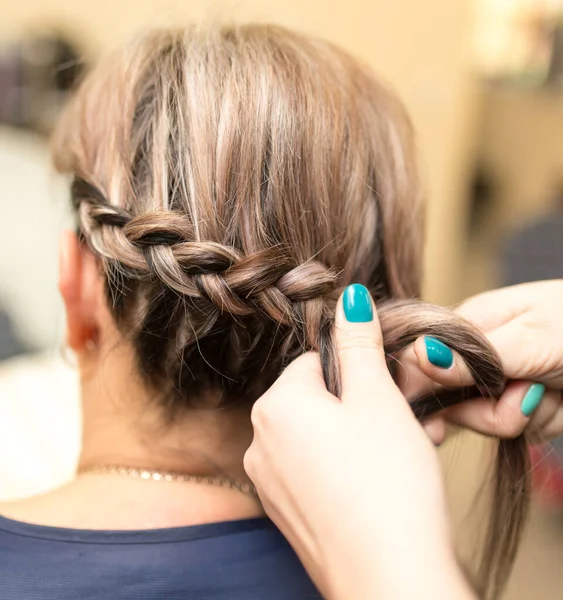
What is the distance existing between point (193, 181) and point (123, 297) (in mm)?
155

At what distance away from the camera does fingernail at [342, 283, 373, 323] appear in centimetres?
61

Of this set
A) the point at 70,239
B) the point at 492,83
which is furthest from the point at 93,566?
the point at 492,83

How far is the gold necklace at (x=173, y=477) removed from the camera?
729 mm

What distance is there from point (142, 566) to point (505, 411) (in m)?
0.42

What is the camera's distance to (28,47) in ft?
8.02

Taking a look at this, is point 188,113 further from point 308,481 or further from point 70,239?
point 308,481

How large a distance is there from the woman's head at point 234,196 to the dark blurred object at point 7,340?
129 cm

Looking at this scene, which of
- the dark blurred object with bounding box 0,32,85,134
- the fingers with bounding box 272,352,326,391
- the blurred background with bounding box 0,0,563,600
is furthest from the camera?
the dark blurred object with bounding box 0,32,85,134

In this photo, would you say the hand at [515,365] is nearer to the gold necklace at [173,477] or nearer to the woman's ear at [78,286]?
the gold necklace at [173,477]

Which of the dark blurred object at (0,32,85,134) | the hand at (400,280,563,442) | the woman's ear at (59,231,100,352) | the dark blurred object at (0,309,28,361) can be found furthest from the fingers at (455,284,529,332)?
the dark blurred object at (0,32,85,134)

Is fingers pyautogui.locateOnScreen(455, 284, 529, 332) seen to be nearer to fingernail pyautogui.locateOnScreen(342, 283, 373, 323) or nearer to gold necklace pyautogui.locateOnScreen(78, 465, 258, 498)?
fingernail pyautogui.locateOnScreen(342, 283, 373, 323)

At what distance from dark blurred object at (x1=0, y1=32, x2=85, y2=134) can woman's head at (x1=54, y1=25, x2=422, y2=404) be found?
6.25ft

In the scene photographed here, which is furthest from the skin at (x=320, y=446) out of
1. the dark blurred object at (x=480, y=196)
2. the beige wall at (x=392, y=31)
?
the dark blurred object at (x=480, y=196)

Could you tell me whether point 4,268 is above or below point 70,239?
below
